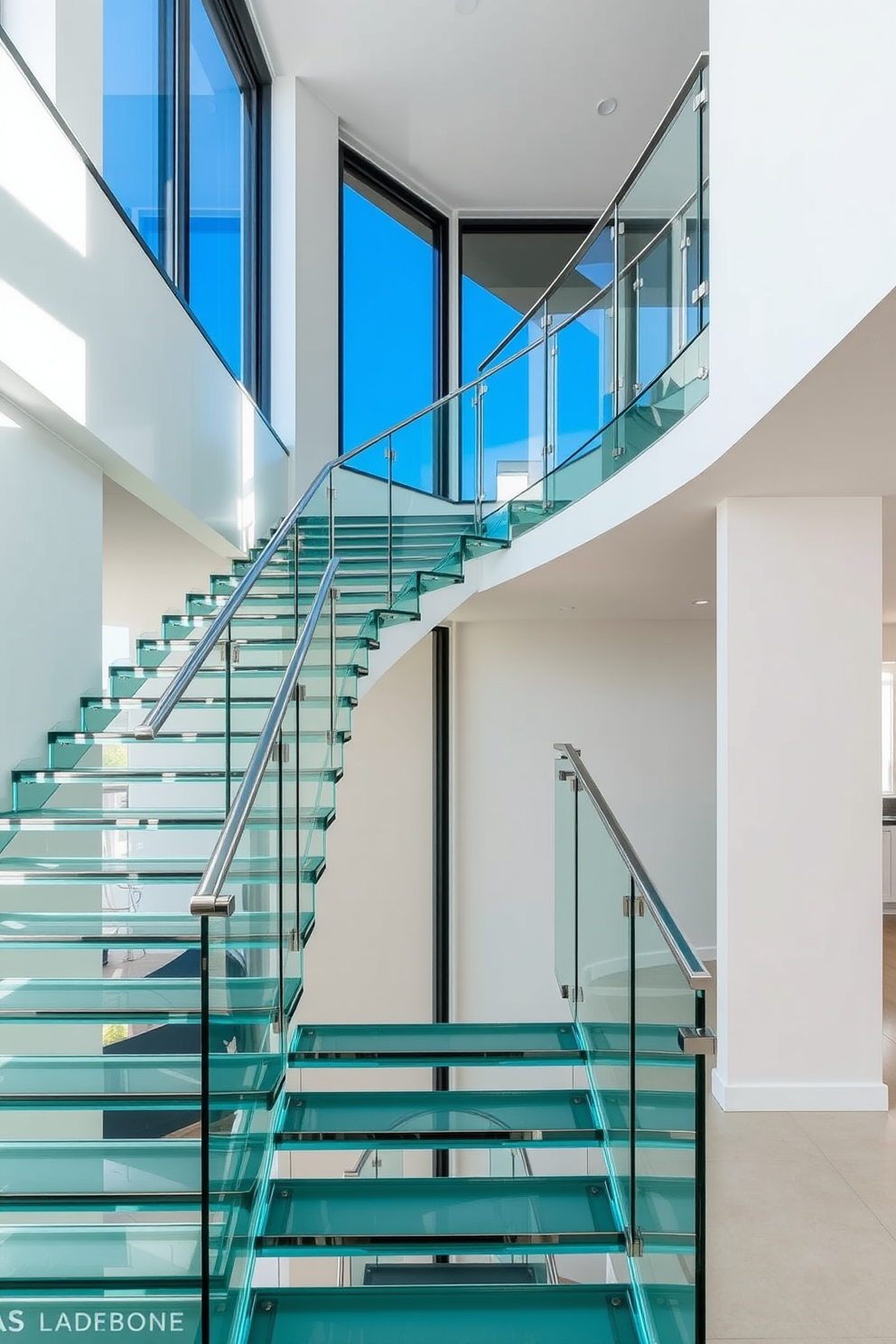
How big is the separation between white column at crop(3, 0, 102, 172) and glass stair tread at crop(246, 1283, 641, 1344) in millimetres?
4489

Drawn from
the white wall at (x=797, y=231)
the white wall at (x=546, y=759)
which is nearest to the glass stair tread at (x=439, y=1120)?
the white wall at (x=797, y=231)

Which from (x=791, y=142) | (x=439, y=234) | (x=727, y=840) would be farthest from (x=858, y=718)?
(x=439, y=234)

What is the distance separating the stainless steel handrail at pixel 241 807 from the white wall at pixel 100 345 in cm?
150

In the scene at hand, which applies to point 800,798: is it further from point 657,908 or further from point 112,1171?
point 112,1171

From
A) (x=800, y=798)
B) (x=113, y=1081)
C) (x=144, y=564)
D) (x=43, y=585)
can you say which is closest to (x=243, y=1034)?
(x=113, y=1081)

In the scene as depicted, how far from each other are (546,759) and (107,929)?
18.2 ft

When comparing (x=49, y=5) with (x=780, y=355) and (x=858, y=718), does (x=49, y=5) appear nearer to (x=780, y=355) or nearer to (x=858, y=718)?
(x=780, y=355)

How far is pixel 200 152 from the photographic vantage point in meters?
6.62

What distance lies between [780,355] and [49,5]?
3.42 metres

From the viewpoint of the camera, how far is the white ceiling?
700 centimetres

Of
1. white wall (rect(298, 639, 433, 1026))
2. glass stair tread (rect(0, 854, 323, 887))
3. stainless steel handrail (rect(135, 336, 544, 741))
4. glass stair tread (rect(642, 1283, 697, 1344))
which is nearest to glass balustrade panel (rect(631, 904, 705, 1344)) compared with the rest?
glass stair tread (rect(642, 1283, 697, 1344))

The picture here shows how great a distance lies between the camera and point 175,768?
4.10 meters

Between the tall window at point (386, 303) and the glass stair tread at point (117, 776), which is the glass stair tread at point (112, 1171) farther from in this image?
the tall window at point (386, 303)

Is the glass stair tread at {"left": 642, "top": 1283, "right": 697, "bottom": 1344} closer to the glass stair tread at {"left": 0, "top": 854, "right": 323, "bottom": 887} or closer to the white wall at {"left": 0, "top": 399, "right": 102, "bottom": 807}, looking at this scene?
the glass stair tread at {"left": 0, "top": 854, "right": 323, "bottom": 887}
